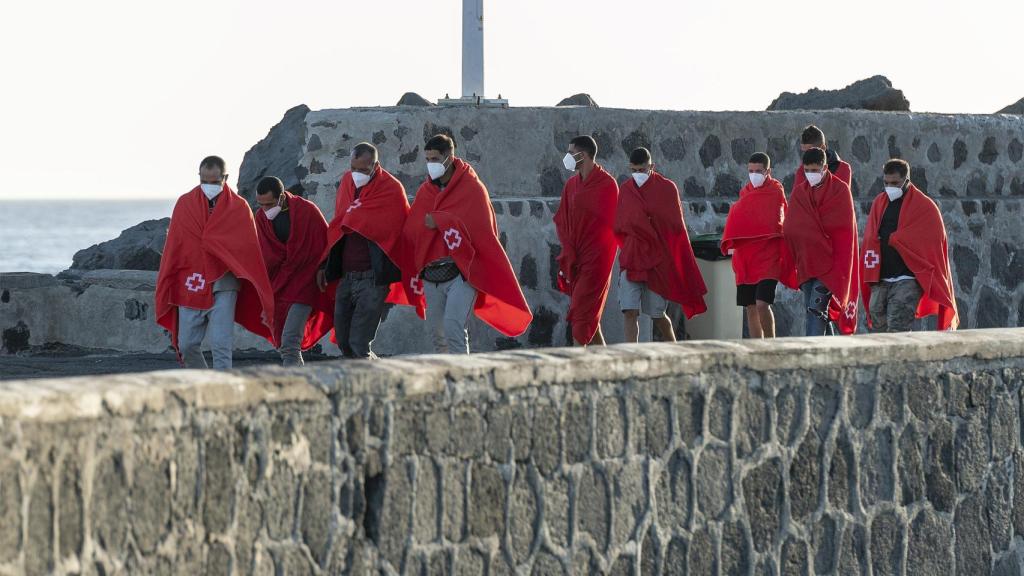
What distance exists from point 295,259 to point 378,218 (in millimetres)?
588

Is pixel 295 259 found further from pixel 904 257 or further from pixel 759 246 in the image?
pixel 904 257

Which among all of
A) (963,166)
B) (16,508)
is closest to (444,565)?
(16,508)

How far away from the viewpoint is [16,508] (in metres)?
4.85

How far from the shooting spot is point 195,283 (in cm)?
1018

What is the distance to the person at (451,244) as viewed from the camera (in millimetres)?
10469

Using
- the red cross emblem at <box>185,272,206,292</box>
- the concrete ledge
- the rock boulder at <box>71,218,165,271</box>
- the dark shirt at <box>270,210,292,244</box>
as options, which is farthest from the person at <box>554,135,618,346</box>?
the rock boulder at <box>71,218,165,271</box>

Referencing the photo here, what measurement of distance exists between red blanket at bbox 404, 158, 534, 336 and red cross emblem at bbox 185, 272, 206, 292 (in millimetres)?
1195

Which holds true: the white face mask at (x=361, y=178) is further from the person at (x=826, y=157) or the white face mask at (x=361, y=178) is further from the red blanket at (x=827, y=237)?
the person at (x=826, y=157)

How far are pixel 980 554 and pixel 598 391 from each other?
7.89 feet

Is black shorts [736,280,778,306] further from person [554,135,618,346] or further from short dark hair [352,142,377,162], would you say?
short dark hair [352,142,377,162]

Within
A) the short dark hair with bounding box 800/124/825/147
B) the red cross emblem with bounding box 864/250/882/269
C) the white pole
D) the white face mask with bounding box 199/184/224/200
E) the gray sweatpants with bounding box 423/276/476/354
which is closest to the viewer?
the white face mask with bounding box 199/184/224/200

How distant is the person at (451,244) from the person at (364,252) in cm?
11

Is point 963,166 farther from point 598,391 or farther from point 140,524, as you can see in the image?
point 140,524

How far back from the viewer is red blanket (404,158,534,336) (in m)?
10.5
